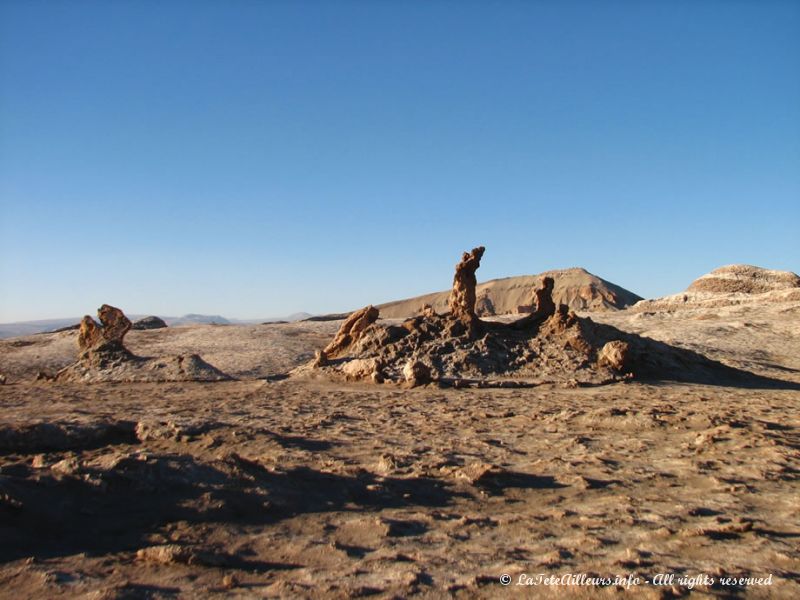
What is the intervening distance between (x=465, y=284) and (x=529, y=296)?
1462 inches

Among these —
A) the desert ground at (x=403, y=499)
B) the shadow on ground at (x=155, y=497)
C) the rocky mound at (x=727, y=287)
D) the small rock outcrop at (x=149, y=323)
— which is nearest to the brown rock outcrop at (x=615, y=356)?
the desert ground at (x=403, y=499)

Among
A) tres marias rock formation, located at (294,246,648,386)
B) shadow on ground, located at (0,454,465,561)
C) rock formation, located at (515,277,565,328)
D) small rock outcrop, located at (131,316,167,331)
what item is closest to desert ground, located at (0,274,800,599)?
shadow on ground, located at (0,454,465,561)

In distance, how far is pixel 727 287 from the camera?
28453 mm

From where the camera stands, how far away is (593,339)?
11961 millimetres

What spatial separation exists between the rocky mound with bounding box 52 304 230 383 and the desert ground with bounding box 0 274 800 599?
3320 mm

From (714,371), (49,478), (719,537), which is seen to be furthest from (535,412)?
(714,371)

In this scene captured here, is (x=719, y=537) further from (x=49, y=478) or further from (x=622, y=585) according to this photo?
(x=49, y=478)

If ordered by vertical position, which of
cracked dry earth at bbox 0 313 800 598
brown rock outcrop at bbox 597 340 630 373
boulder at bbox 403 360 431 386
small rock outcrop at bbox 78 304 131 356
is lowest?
cracked dry earth at bbox 0 313 800 598

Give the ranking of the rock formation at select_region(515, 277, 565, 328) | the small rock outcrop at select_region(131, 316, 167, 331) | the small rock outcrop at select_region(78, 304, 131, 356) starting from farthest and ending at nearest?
the small rock outcrop at select_region(131, 316, 167, 331)
the small rock outcrop at select_region(78, 304, 131, 356)
the rock formation at select_region(515, 277, 565, 328)

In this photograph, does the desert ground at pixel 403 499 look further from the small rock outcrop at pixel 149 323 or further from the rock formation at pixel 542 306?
the small rock outcrop at pixel 149 323

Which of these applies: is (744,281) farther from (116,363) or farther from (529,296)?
(116,363)

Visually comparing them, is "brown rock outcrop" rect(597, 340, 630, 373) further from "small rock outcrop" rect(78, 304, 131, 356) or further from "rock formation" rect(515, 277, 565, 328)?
"small rock outcrop" rect(78, 304, 131, 356)

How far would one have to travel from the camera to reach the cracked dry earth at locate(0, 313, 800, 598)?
3.38 m

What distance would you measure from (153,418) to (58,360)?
12.0 m
